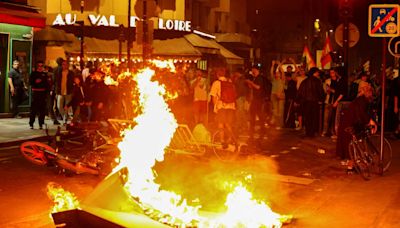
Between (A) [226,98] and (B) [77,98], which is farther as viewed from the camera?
(B) [77,98]

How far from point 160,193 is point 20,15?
16361 mm

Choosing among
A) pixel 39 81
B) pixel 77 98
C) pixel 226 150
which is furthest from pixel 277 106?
pixel 226 150

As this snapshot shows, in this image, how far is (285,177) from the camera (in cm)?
1223

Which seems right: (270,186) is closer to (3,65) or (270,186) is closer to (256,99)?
(256,99)

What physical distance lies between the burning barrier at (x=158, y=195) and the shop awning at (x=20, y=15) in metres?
14.5

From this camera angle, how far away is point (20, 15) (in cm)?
2231

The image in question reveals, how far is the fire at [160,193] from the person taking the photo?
7.24 meters

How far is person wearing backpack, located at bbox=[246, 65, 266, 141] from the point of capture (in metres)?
18.0

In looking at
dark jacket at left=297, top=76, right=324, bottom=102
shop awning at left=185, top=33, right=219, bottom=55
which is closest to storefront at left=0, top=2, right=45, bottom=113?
dark jacket at left=297, top=76, right=324, bottom=102

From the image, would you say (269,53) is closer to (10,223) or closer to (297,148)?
(297,148)

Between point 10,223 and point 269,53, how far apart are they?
6380 centimetres

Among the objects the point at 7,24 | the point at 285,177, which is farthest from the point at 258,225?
the point at 7,24

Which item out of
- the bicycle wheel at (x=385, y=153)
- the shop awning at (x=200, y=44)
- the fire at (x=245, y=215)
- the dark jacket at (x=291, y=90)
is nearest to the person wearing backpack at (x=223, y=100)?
the bicycle wheel at (x=385, y=153)

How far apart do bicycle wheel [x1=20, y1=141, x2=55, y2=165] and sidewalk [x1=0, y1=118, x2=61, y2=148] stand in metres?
4.89
